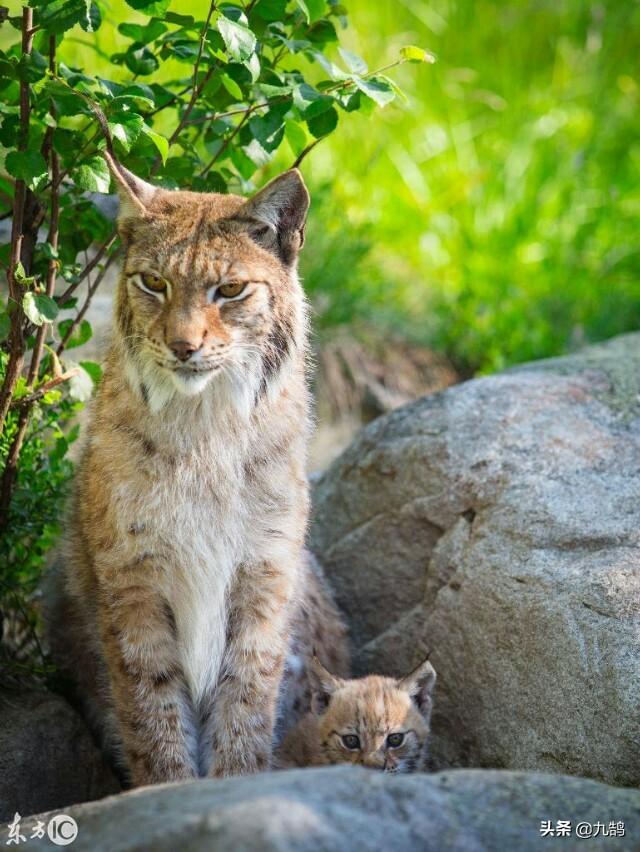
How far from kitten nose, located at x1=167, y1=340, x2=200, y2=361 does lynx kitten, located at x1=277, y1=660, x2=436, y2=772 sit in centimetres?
139

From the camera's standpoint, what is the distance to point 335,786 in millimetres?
2539

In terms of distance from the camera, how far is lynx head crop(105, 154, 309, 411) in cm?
341

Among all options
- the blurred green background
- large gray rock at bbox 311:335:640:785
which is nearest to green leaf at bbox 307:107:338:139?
large gray rock at bbox 311:335:640:785

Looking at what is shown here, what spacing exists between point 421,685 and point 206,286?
166 centimetres

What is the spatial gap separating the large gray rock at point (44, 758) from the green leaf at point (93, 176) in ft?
6.48

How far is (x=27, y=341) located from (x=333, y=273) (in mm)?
2968

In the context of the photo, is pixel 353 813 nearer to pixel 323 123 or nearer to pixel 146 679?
pixel 146 679

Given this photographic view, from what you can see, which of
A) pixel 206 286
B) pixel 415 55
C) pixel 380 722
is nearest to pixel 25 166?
pixel 206 286

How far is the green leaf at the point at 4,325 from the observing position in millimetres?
3766

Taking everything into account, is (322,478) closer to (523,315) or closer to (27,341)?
(27,341)

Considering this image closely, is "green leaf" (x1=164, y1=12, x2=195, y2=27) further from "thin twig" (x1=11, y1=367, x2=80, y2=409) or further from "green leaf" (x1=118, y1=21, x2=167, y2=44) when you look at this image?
"thin twig" (x1=11, y1=367, x2=80, y2=409)

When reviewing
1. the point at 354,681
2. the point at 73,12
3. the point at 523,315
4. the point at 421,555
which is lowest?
the point at 354,681

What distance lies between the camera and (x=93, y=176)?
11.6 ft

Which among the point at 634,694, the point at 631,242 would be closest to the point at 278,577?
the point at 634,694
